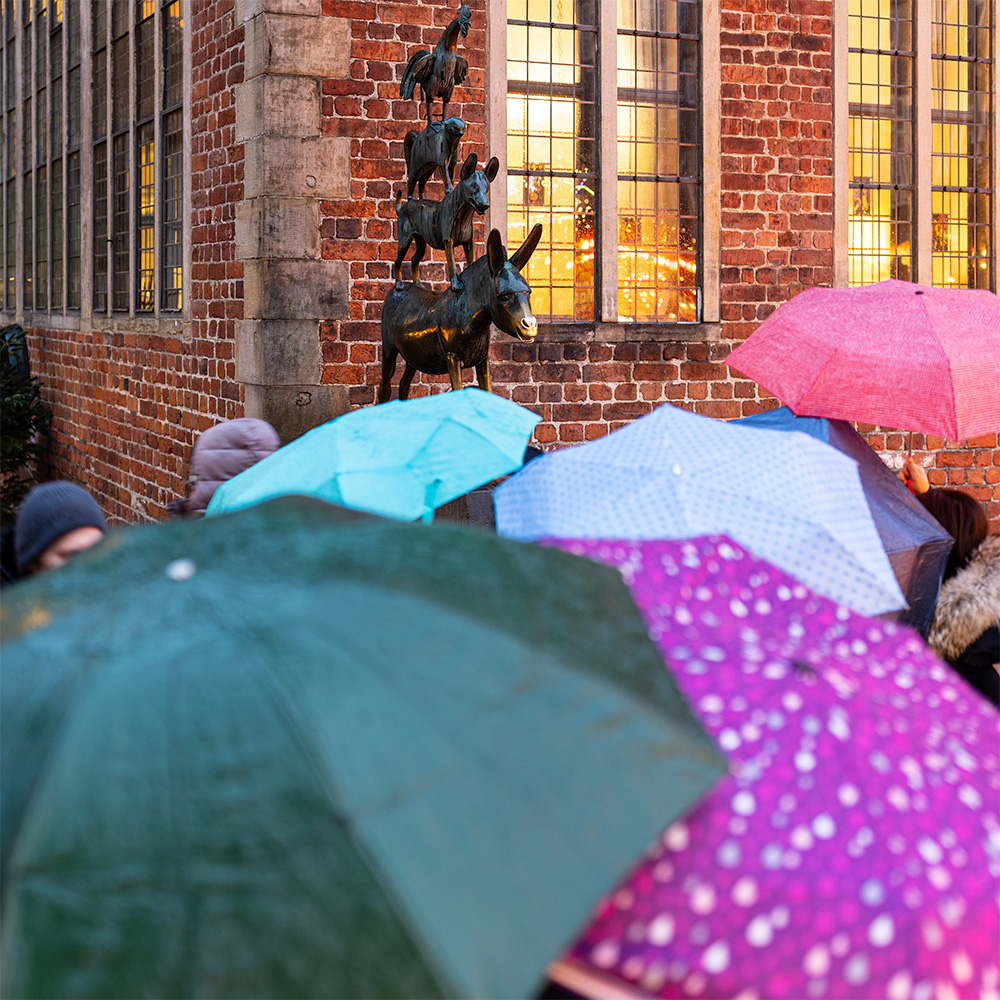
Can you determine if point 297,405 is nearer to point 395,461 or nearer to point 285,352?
point 285,352

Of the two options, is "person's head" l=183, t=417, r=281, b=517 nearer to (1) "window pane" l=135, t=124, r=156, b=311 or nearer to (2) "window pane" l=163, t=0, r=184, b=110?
(2) "window pane" l=163, t=0, r=184, b=110

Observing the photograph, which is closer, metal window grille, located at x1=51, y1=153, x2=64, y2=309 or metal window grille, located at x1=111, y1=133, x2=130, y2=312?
metal window grille, located at x1=111, y1=133, x2=130, y2=312

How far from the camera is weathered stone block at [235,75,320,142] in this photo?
26.3 feet

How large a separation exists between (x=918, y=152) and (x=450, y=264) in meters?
5.54

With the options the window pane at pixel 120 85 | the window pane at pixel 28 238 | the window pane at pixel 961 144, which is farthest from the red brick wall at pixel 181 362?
the window pane at pixel 961 144

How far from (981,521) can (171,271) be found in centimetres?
799

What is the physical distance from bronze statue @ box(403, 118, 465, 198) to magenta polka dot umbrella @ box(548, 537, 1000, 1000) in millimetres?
4471

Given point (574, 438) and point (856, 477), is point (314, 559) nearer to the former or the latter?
point (856, 477)

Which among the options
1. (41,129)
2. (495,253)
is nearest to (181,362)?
(495,253)

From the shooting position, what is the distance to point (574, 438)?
8984 mm

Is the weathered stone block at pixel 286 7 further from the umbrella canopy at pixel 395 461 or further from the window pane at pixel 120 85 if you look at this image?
the umbrella canopy at pixel 395 461

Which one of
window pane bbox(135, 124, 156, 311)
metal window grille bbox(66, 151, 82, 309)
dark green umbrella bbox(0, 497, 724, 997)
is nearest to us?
dark green umbrella bbox(0, 497, 724, 997)

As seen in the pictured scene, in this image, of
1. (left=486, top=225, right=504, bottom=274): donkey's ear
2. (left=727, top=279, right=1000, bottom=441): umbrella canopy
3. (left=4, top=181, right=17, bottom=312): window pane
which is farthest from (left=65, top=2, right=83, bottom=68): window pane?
(left=727, top=279, right=1000, bottom=441): umbrella canopy

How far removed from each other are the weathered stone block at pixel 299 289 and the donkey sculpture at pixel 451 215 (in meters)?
1.39
